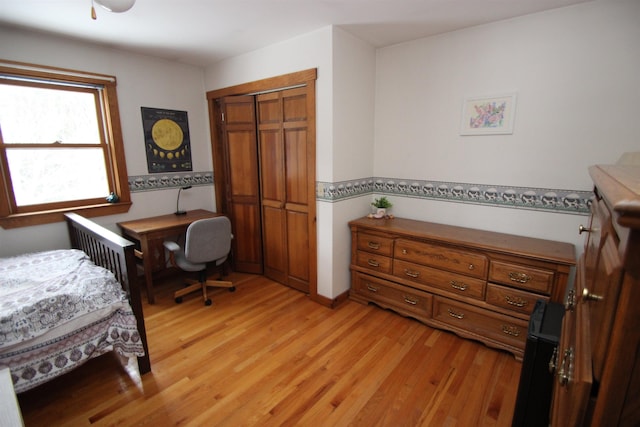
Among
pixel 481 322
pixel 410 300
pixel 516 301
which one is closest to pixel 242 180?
pixel 410 300

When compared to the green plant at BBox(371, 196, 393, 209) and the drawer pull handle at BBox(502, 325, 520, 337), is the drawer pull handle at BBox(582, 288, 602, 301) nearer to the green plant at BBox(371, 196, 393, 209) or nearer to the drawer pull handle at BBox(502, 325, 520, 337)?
the drawer pull handle at BBox(502, 325, 520, 337)

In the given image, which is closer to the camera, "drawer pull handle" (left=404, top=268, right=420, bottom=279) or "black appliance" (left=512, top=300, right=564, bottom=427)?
"black appliance" (left=512, top=300, right=564, bottom=427)

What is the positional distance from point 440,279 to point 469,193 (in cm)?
82

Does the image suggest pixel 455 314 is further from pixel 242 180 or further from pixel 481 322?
pixel 242 180

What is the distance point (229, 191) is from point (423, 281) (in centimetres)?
240

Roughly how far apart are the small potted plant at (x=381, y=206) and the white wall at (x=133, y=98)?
2.11 meters

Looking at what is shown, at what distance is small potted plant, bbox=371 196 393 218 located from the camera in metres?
2.99

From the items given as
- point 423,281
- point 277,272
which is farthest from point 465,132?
point 277,272

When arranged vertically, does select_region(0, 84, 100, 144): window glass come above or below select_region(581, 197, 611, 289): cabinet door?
above

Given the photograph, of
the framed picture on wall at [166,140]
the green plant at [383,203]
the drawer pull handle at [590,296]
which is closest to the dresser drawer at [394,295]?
the green plant at [383,203]

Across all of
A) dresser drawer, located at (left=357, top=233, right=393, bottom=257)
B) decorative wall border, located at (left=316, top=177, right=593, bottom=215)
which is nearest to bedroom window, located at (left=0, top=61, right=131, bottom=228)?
decorative wall border, located at (left=316, top=177, right=593, bottom=215)

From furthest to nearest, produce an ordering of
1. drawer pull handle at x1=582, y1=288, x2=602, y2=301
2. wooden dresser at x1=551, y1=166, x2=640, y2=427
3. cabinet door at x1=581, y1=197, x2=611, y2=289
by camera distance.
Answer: cabinet door at x1=581, y1=197, x2=611, y2=289, drawer pull handle at x1=582, y1=288, x2=602, y2=301, wooden dresser at x1=551, y1=166, x2=640, y2=427

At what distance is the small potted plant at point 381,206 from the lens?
299cm

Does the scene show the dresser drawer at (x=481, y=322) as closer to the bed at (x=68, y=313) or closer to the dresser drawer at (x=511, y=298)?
the dresser drawer at (x=511, y=298)
